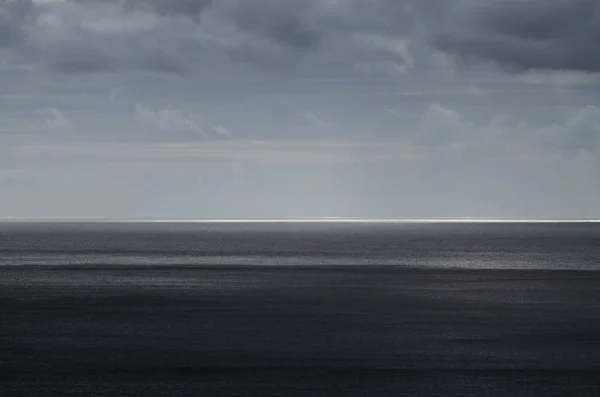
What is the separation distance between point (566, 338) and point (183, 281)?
52746 millimetres

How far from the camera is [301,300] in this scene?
3039 inches

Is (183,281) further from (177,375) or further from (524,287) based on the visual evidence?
(177,375)

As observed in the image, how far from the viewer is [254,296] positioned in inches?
3191

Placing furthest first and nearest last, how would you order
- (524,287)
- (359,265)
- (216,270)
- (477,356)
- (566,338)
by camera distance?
(359,265), (216,270), (524,287), (566,338), (477,356)

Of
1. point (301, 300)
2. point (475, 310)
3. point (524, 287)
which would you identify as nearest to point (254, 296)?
point (301, 300)

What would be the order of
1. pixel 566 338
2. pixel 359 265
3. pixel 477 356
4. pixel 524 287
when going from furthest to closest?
1. pixel 359 265
2. pixel 524 287
3. pixel 566 338
4. pixel 477 356

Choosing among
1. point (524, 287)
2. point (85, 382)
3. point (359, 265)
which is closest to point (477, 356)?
point (85, 382)

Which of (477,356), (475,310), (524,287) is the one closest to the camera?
(477,356)

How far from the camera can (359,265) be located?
13538cm

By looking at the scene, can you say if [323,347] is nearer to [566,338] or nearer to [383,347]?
[383,347]

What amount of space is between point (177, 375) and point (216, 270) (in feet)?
269

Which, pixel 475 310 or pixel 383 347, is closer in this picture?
pixel 383 347

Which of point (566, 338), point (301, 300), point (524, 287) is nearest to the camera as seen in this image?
point (566, 338)

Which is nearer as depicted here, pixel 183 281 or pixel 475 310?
pixel 475 310
